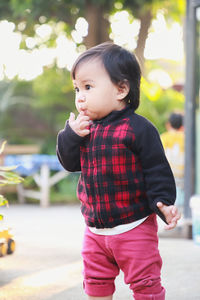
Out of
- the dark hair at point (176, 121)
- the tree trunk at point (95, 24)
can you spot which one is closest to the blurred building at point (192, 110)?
the dark hair at point (176, 121)

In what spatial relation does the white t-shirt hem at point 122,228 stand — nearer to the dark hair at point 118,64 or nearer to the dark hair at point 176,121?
the dark hair at point 118,64

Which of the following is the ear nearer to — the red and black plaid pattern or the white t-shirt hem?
the red and black plaid pattern

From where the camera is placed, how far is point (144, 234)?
2.38 meters

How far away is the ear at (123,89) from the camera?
241cm

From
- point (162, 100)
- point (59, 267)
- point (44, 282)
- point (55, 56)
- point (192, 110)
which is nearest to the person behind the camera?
point (44, 282)

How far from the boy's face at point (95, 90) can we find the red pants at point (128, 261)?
1.71 ft

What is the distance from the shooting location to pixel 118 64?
2.38 m

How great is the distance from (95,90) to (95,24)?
29.2 ft

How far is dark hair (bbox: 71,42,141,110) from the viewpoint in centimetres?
237

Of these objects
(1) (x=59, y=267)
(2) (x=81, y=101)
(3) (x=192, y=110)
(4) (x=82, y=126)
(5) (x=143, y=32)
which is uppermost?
(5) (x=143, y=32)

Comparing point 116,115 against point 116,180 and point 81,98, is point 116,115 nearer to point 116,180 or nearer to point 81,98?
point 81,98

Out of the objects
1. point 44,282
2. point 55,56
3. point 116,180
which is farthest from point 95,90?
point 55,56

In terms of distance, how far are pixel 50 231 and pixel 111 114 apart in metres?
4.32

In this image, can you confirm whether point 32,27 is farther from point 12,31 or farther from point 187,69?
point 187,69
